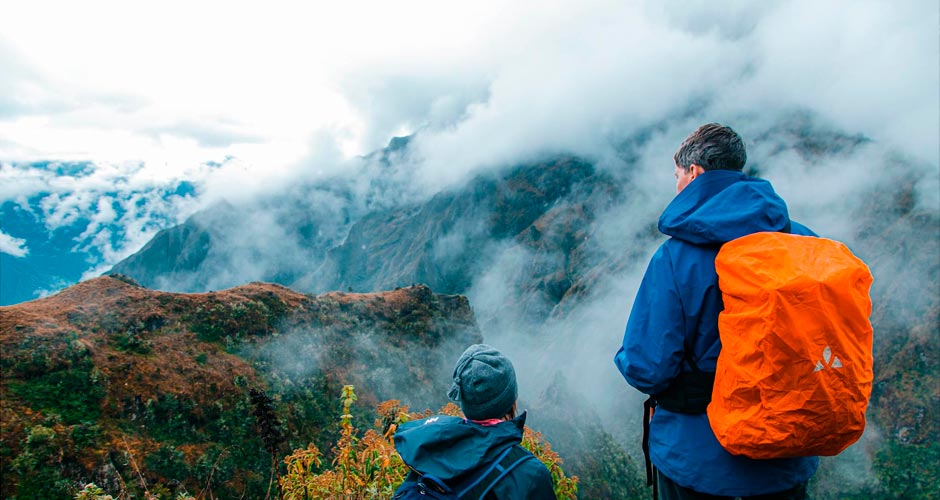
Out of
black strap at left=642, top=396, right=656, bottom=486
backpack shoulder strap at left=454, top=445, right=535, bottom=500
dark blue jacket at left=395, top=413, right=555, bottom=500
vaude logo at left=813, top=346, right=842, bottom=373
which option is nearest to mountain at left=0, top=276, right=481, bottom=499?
dark blue jacket at left=395, top=413, right=555, bottom=500

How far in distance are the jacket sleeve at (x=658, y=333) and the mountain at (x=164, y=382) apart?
1148 centimetres

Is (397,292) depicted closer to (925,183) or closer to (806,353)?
(806,353)

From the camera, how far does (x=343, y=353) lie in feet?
146

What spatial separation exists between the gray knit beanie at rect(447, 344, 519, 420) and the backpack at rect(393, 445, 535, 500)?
1.24ft

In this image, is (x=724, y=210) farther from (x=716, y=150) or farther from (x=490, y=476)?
(x=490, y=476)

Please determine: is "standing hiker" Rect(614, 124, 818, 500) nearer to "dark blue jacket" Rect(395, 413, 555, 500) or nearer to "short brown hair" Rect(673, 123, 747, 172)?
"short brown hair" Rect(673, 123, 747, 172)

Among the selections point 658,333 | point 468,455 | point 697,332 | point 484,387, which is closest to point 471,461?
point 468,455

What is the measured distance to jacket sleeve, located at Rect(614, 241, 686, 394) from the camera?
9.94ft

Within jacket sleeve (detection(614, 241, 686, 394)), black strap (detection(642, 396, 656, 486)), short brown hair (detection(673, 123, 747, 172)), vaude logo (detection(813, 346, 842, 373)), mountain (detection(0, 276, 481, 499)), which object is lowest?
black strap (detection(642, 396, 656, 486))

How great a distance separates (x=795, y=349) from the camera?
237cm

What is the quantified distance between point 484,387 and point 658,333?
4.12 ft

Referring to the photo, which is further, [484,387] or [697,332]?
[484,387]

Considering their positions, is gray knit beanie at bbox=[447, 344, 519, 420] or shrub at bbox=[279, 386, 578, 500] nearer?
gray knit beanie at bbox=[447, 344, 519, 420]

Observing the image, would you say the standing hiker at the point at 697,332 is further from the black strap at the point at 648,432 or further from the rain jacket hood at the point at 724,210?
the black strap at the point at 648,432
